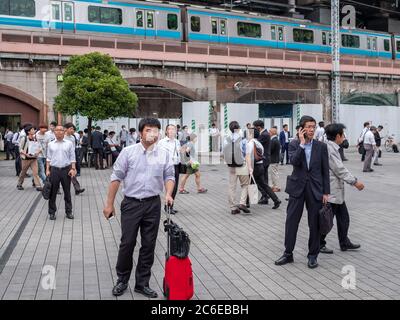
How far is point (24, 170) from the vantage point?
15141 millimetres

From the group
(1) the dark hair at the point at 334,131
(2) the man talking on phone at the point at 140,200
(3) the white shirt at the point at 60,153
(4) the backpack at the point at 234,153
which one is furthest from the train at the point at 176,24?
(2) the man talking on phone at the point at 140,200

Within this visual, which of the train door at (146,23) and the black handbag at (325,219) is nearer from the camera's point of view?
the black handbag at (325,219)

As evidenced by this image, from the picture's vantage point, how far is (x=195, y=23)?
103 ft

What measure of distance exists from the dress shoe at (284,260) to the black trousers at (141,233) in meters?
1.91

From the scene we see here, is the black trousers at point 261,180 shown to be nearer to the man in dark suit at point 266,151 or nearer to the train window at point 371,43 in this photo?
the man in dark suit at point 266,151

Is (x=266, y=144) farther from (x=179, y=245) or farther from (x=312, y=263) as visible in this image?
(x=179, y=245)

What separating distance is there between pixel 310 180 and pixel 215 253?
1.76 meters

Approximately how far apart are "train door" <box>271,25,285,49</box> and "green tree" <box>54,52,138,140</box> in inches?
603

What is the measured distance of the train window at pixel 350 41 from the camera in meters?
38.1

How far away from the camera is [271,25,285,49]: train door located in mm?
34875

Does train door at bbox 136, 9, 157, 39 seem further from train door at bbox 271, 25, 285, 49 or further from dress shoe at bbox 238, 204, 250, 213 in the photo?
dress shoe at bbox 238, 204, 250, 213
